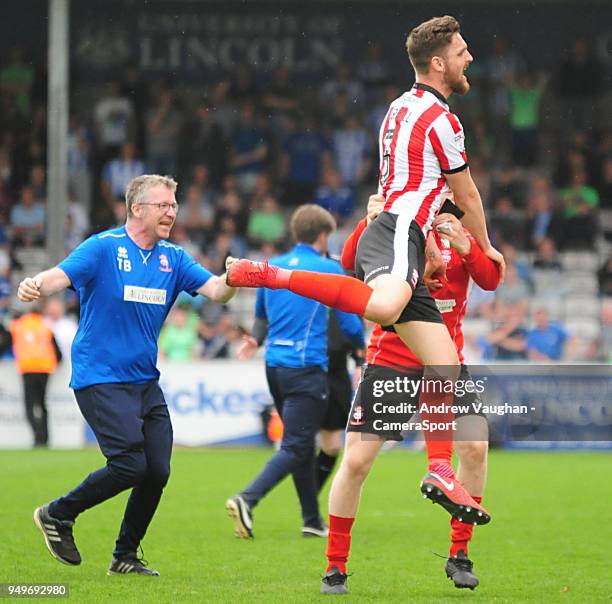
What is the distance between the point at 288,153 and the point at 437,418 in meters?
16.0

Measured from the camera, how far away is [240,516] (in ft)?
28.4

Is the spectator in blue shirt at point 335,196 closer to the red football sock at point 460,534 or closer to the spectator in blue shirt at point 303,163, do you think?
the spectator in blue shirt at point 303,163

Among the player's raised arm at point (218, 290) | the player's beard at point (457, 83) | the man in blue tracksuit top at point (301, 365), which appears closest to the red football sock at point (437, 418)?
the player's raised arm at point (218, 290)

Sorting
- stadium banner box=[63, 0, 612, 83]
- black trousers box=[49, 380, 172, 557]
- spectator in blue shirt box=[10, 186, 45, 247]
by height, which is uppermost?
stadium banner box=[63, 0, 612, 83]

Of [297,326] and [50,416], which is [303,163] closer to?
[50,416]

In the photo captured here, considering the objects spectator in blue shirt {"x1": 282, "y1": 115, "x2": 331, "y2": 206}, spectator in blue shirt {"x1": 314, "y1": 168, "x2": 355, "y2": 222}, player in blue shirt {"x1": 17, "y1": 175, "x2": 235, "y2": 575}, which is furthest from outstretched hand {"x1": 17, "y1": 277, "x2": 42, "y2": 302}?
spectator in blue shirt {"x1": 282, "y1": 115, "x2": 331, "y2": 206}

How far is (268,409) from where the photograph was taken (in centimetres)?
1672

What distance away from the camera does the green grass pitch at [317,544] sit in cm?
655

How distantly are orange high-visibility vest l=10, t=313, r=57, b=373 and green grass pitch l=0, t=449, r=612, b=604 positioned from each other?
3.16m

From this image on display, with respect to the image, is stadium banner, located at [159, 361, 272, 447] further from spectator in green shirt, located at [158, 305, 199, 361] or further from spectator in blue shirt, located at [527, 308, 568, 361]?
spectator in blue shirt, located at [527, 308, 568, 361]

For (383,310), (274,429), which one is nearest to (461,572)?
(383,310)

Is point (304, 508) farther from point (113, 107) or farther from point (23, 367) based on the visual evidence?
point (113, 107)

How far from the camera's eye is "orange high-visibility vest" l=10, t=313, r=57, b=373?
1680 cm

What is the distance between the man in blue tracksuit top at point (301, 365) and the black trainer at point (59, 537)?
234 cm
